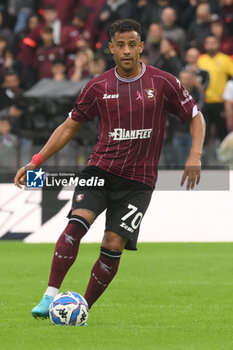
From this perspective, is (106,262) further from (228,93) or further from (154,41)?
(154,41)

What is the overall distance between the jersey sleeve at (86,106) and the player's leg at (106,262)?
3.09 feet

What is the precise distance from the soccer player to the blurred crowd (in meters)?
6.98

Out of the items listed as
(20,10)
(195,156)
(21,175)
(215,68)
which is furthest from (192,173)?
(20,10)

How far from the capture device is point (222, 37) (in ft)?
57.0

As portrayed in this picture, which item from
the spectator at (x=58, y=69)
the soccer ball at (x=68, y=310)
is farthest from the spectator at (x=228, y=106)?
the soccer ball at (x=68, y=310)

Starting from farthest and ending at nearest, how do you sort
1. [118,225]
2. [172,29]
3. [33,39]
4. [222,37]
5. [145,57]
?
[33,39]
[172,29]
[222,37]
[145,57]
[118,225]

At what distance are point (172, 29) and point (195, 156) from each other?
11.1 m

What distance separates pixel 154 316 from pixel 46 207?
23.5 feet

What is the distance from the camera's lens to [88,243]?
14930 mm

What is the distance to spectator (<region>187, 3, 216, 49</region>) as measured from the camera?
57.2 ft

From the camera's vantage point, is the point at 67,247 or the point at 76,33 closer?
the point at 67,247

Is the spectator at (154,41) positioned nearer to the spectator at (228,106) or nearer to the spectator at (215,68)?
the spectator at (215,68)

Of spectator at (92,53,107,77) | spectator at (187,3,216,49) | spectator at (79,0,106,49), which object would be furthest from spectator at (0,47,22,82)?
spectator at (187,3,216,49)

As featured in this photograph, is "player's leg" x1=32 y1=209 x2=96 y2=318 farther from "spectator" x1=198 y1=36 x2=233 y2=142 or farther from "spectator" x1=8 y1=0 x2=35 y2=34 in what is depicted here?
"spectator" x1=8 y1=0 x2=35 y2=34
